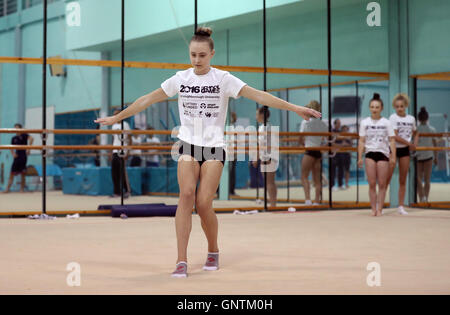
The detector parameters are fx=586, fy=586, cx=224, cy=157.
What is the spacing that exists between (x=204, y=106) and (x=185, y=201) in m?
0.59

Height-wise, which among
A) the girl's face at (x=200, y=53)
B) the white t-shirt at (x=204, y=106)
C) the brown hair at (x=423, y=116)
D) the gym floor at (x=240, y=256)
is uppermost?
the brown hair at (x=423, y=116)

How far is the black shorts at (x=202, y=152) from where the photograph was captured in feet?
11.8

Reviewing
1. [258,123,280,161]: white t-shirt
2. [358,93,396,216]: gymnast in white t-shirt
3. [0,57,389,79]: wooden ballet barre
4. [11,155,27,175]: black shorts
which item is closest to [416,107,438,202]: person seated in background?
[0,57,389,79]: wooden ballet barre

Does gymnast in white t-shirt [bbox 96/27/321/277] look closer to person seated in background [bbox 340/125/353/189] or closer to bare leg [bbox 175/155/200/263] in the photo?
bare leg [bbox 175/155/200/263]

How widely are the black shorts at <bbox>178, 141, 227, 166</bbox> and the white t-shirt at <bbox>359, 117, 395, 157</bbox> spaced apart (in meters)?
4.14

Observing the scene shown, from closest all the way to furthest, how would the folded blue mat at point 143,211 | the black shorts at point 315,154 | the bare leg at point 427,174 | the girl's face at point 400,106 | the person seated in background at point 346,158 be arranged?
the folded blue mat at point 143,211, the girl's face at point 400,106, the black shorts at point 315,154, the bare leg at point 427,174, the person seated in background at point 346,158

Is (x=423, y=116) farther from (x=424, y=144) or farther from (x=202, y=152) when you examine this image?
(x=202, y=152)

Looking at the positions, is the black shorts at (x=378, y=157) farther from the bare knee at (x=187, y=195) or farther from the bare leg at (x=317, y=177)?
the bare knee at (x=187, y=195)

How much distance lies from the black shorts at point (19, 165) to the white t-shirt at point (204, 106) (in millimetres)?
10527

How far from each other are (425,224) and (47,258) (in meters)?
4.20

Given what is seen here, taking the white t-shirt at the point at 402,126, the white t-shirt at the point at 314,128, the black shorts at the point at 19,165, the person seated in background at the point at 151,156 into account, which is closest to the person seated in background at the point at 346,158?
the white t-shirt at the point at 314,128

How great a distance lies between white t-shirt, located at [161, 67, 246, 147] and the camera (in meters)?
3.59

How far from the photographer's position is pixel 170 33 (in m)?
11.9

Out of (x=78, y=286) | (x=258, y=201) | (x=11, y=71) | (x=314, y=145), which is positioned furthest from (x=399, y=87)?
(x=11, y=71)
